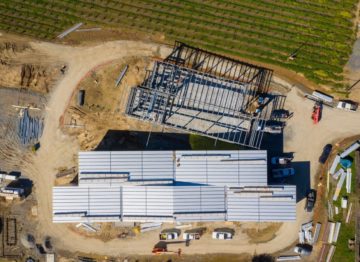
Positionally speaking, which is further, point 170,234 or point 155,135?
point 155,135

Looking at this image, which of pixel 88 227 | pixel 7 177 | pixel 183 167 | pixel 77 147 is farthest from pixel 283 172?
pixel 7 177

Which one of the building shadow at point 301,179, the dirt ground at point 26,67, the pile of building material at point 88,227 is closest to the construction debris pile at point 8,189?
the pile of building material at point 88,227

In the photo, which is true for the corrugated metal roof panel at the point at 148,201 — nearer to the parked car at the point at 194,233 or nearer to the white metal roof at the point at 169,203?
the white metal roof at the point at 169,203

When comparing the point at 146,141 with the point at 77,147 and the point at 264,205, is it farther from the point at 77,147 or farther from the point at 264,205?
the point at 264,205

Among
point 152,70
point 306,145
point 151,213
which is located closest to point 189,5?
point 152,70

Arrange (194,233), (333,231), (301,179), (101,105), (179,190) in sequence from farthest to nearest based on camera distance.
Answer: (101,105), (301,179), (333,231), (194,233), (179,190)

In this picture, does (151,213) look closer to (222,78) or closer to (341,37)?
(222,78)

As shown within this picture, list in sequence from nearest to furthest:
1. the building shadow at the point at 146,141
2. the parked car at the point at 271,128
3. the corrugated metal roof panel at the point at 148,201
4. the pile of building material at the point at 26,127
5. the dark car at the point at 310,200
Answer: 1. the corrugated metal roof panel at the point at 148,201
2. the parked car at the point at 271,128
3. the dark car at the point at 310,200
4. the building shadow at the point at 146,141
5. the pile of building material at the point at 26,127
